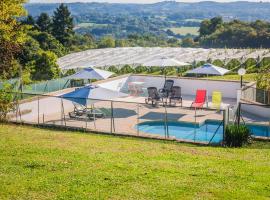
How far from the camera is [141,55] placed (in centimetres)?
4612

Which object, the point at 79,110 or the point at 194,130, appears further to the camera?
the point at 79,110

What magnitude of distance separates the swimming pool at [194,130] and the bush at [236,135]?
1.38ft

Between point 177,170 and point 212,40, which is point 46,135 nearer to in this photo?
point 177,170

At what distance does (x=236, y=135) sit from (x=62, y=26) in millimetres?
59674

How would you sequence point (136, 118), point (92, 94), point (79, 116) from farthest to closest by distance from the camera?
point (136, 118) → point (92, 94) → point (79, 116)

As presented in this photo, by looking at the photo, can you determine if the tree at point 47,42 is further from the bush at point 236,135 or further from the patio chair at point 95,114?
the bush at point 236,135

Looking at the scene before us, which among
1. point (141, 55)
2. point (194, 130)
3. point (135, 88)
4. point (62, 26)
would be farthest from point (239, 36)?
point (194, 130)

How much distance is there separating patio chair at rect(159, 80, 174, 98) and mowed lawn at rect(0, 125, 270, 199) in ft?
32.2

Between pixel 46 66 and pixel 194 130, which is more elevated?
pixel 46 66

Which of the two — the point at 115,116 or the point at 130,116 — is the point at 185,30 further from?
the point at 115,116

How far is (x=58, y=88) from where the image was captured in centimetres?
2352

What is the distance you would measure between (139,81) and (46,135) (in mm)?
12849

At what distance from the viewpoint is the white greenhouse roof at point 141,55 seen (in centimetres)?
4150

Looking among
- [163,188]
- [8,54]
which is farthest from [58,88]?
[163,188]
